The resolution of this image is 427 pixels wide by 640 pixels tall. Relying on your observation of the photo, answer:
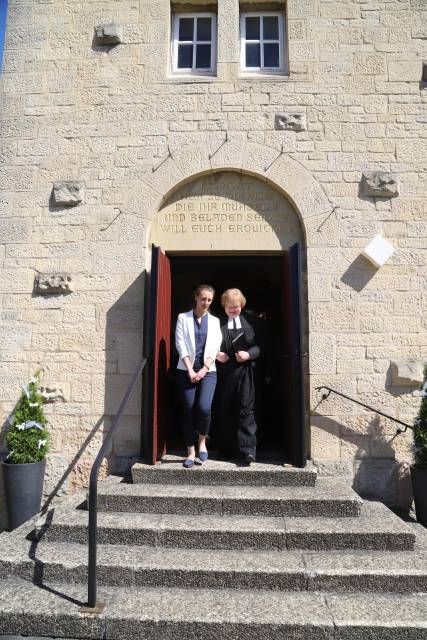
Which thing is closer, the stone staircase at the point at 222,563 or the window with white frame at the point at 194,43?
the stone staircase at the point at 222,563

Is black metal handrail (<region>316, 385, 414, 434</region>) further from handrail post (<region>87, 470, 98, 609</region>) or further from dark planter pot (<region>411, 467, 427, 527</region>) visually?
handrail post (<region>87, 470, 98, 609</region>)

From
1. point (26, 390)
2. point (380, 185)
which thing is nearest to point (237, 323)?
point (380, 185)

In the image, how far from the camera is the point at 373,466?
4781 millimetres

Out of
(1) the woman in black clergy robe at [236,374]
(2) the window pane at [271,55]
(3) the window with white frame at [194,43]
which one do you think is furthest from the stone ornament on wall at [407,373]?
(3) the window with white frame at [194,43]

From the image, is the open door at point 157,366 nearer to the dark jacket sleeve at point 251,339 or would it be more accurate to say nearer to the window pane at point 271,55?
the dark jacket sleeve at point 251,339

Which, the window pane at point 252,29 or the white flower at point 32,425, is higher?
the window pane at point 252,29

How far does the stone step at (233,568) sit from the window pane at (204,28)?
563 centimetres

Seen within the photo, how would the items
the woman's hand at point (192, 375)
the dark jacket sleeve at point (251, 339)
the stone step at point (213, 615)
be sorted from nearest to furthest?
the stone step at point (213, 615), the woman's hand at point (192, 375), the dark jacket sleeve at point (251, 339)

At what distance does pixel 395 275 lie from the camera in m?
5.01

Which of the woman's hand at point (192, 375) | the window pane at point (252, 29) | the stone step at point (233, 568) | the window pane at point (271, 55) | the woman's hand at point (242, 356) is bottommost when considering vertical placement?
the stone step at point (233, 568)

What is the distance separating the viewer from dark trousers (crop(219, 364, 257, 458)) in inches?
178

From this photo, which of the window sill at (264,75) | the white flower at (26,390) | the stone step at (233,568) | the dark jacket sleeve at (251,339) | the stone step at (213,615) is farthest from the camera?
the window sill at (264,75)

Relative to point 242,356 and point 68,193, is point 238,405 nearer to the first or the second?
point 242,356

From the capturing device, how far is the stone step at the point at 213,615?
9.23 ft
